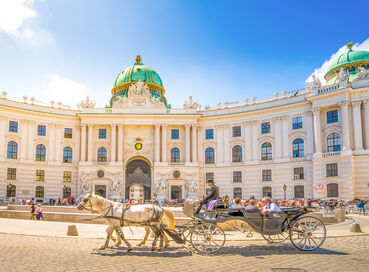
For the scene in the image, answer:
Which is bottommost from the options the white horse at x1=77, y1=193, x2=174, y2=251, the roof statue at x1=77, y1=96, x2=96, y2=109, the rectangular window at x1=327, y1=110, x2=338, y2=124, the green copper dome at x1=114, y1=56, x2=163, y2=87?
the white horse at x1=77, y1=193, x2=174, y2=251

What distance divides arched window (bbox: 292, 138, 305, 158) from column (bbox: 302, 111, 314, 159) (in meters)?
0.80

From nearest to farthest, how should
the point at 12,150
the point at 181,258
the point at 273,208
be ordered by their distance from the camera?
the point at 181,258
the point at 273,208
the point at 12,150

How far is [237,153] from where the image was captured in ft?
180

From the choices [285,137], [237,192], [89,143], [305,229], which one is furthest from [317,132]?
[305,229]

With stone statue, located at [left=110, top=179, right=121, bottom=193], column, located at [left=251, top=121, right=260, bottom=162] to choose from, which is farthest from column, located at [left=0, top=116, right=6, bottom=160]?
column, located at [left=251, top=121, right=260, bottom=162]

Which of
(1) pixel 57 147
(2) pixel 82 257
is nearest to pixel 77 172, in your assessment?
(1) pixel 57 147

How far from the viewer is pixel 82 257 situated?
11.7 meters

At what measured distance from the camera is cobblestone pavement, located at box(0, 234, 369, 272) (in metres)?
10.1

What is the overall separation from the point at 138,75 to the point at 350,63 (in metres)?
34.5

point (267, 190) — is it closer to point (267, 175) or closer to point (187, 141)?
point (267, 175)

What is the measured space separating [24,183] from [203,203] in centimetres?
4573

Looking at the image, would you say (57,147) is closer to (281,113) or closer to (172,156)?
(172,156)

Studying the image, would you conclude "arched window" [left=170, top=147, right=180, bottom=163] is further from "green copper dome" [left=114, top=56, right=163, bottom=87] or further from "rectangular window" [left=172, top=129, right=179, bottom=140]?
"green copper dome" [left=114, top=56, right=163, bottom=87]

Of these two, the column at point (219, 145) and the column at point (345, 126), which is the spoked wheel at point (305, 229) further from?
the column at point (219, 145)
